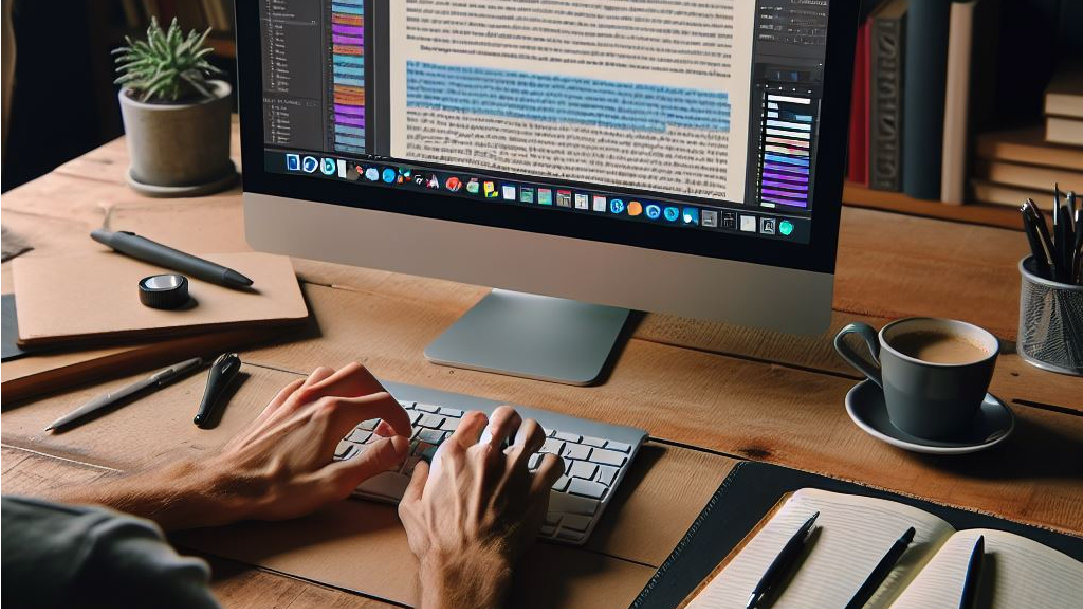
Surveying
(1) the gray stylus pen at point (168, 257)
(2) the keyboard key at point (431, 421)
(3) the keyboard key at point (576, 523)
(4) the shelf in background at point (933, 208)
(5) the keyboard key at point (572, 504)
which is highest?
(4) the shelf in background at point (933, 208)

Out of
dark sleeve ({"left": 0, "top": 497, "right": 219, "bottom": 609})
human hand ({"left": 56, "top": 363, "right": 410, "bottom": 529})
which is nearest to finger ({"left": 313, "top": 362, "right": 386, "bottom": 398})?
human hand ({"left": 56, "top": 363, "right": 410, "bottom": 529})

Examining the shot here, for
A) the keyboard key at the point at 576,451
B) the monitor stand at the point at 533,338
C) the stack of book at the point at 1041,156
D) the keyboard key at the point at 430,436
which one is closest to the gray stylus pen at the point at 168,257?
the monitor stand at the point at 533,338

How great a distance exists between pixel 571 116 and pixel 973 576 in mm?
507

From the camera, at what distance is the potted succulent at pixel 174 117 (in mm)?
1400

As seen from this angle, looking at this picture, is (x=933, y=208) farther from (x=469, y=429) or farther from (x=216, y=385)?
(x=216, y=385)

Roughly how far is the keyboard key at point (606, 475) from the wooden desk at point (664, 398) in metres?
0.02

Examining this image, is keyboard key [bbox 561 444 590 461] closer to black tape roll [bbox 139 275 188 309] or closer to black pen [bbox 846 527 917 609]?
Result: black pen [bbox 846 527 917 609]

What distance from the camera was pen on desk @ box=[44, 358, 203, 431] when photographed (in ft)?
3.24

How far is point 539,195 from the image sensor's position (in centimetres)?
103

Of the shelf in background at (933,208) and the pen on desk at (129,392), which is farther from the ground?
the shelf in background at (933,208)

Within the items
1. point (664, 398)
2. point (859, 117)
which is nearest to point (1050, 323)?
point (664, 398)

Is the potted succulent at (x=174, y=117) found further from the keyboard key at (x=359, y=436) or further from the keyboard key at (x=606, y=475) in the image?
the keyboard key at (x=606, y=475)

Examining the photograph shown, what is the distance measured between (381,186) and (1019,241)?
81 centimetres

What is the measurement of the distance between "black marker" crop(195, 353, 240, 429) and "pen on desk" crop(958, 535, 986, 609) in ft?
2.08
